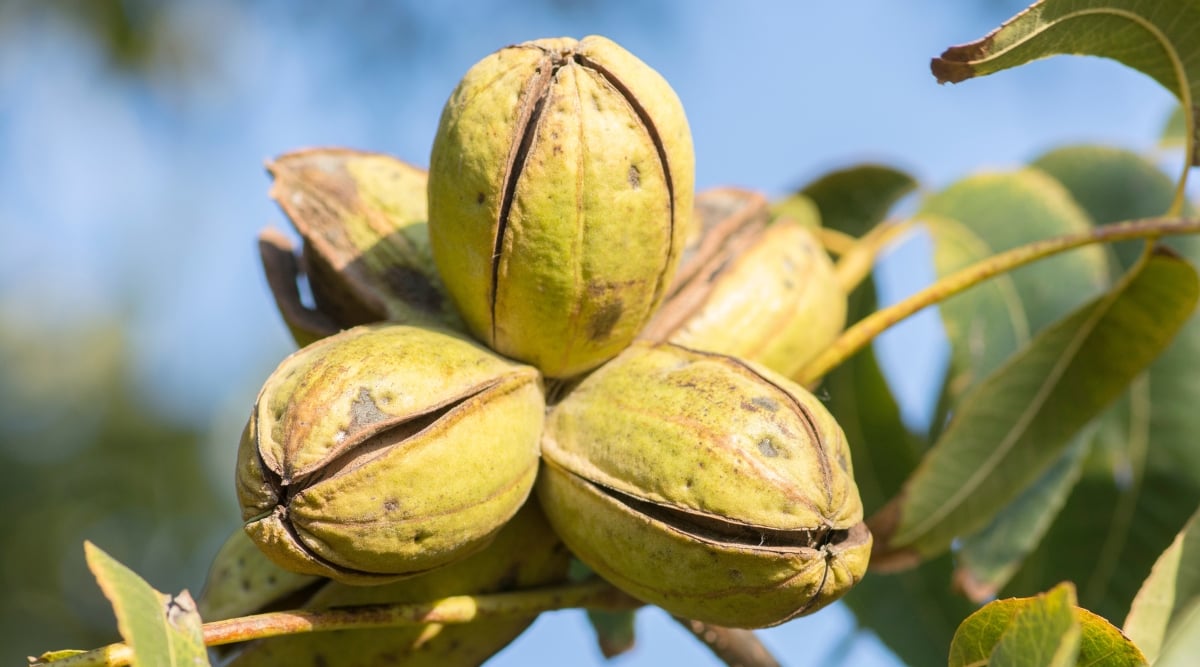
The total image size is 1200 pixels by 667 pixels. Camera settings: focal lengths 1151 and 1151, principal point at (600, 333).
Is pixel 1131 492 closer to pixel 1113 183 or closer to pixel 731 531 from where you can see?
pixel 1113 183

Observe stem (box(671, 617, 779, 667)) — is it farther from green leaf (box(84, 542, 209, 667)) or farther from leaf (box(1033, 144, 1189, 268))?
leaf (box(1033, 144, 1189, 268))

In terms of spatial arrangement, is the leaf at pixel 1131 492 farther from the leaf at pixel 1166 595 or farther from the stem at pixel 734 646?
the stem at pixel 734 646

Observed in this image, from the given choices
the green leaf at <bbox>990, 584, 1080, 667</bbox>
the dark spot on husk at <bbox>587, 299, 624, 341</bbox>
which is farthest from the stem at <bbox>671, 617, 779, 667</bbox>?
the green leaf at <bbox>990, 584, 1080, 667</bbox>

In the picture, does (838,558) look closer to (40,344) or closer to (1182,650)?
(1182,650)

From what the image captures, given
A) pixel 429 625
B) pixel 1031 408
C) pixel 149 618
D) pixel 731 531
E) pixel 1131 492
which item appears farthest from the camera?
pixel 1131 492

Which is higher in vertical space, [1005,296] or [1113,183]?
[1113,183]

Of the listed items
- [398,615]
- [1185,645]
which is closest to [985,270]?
[1185,645]

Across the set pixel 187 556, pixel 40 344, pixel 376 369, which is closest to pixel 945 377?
pixel 376 369

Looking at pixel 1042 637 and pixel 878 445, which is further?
pixel 878 445
